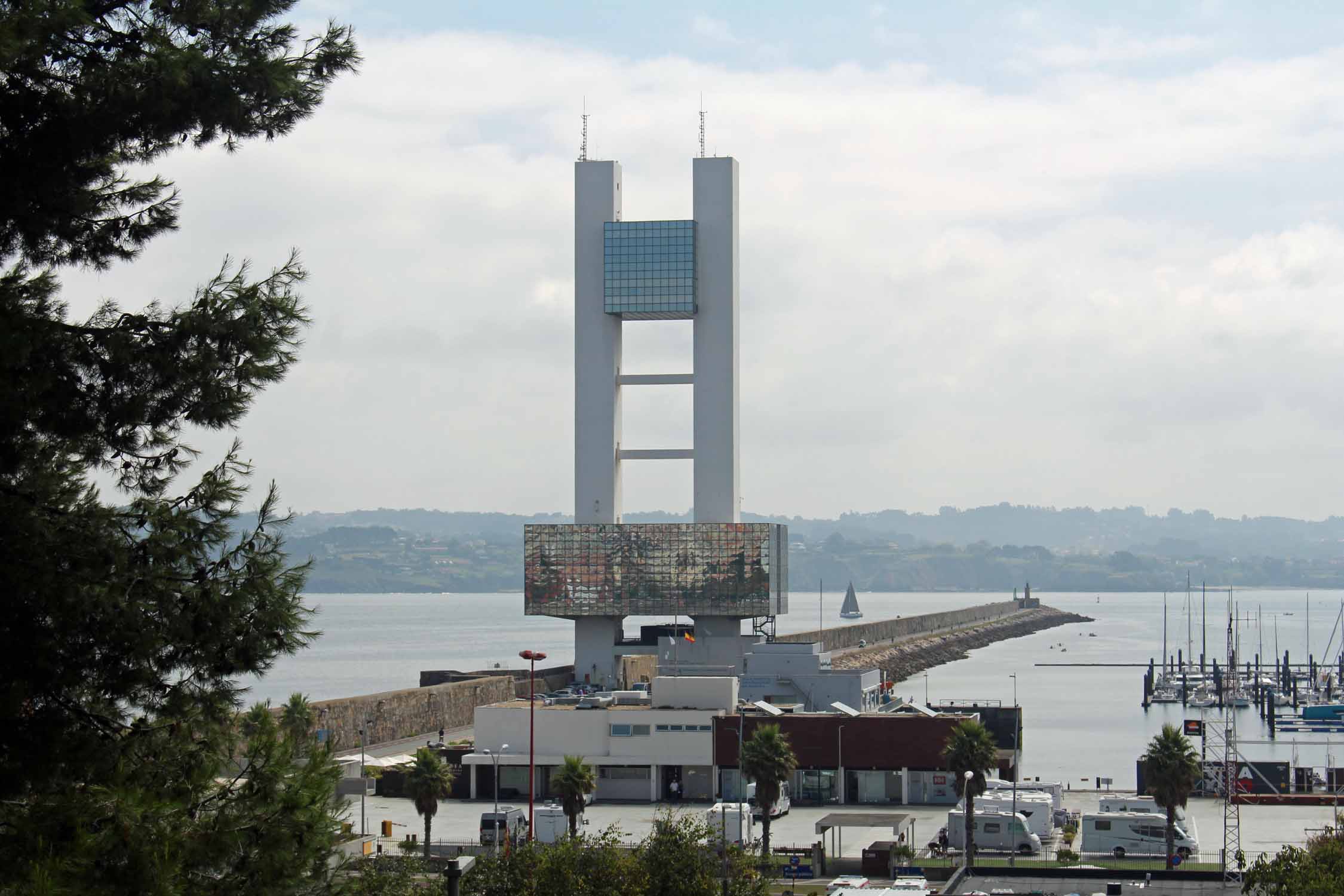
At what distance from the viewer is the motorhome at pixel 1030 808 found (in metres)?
47.0

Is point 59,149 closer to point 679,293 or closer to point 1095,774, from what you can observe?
point 1095,774

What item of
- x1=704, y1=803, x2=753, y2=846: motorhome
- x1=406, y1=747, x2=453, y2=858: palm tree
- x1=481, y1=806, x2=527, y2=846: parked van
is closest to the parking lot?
x1=704, y1=803, x2=753, y2=846: motorhome

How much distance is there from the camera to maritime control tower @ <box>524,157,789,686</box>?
8850cm

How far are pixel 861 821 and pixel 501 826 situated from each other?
9.38 meters

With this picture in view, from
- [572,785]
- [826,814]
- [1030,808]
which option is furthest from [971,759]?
[572,785]

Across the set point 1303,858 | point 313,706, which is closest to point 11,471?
point 1303,858

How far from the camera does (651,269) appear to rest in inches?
3484

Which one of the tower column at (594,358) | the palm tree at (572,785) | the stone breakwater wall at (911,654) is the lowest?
the stone breakwater wall at (911,654)

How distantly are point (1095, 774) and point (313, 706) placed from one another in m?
35.3

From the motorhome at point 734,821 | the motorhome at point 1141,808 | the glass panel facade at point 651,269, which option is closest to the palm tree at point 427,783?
the motorhome at point 734,821

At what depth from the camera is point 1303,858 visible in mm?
29109

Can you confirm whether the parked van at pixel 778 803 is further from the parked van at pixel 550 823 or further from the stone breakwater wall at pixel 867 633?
the stone breakwater wall at pixel 867 633

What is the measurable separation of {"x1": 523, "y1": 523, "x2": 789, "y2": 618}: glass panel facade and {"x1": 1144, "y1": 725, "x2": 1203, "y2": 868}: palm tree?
4803cm

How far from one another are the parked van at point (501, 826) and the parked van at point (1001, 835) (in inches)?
451
